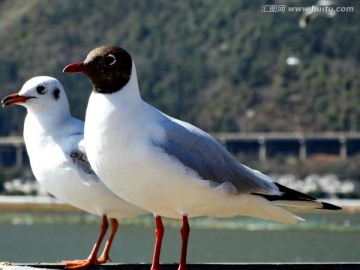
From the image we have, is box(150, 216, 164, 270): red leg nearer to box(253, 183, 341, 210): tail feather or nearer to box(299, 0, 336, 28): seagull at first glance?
box(253, 183, 341, 210): tail feather

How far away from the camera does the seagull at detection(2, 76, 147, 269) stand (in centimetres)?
855

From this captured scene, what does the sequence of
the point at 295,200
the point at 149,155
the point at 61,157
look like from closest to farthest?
the point at 149,155
the point at 295,200
the point at 61,157

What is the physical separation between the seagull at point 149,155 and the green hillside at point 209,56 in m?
82.7

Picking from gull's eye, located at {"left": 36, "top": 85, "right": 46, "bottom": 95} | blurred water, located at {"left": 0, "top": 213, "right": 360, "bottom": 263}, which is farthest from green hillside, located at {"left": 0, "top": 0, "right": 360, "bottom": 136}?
gull's eye, located at {"left": 36, "top": 85, "right": 46, "bottom": 95}

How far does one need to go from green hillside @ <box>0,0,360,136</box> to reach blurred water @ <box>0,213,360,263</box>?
2783 cm

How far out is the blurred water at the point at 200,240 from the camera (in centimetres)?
3356

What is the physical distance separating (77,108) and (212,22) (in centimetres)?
2254

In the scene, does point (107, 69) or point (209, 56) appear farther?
point (209, 56)

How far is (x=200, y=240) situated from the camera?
46812 millimetres

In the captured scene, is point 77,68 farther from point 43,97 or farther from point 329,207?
point 43,97

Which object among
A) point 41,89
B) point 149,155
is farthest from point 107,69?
point 41,89

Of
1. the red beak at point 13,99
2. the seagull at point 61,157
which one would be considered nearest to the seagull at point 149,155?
the seagull at point 61,157

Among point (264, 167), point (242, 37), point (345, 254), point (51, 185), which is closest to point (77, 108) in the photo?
point (264, 167)

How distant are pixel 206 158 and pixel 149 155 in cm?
44
